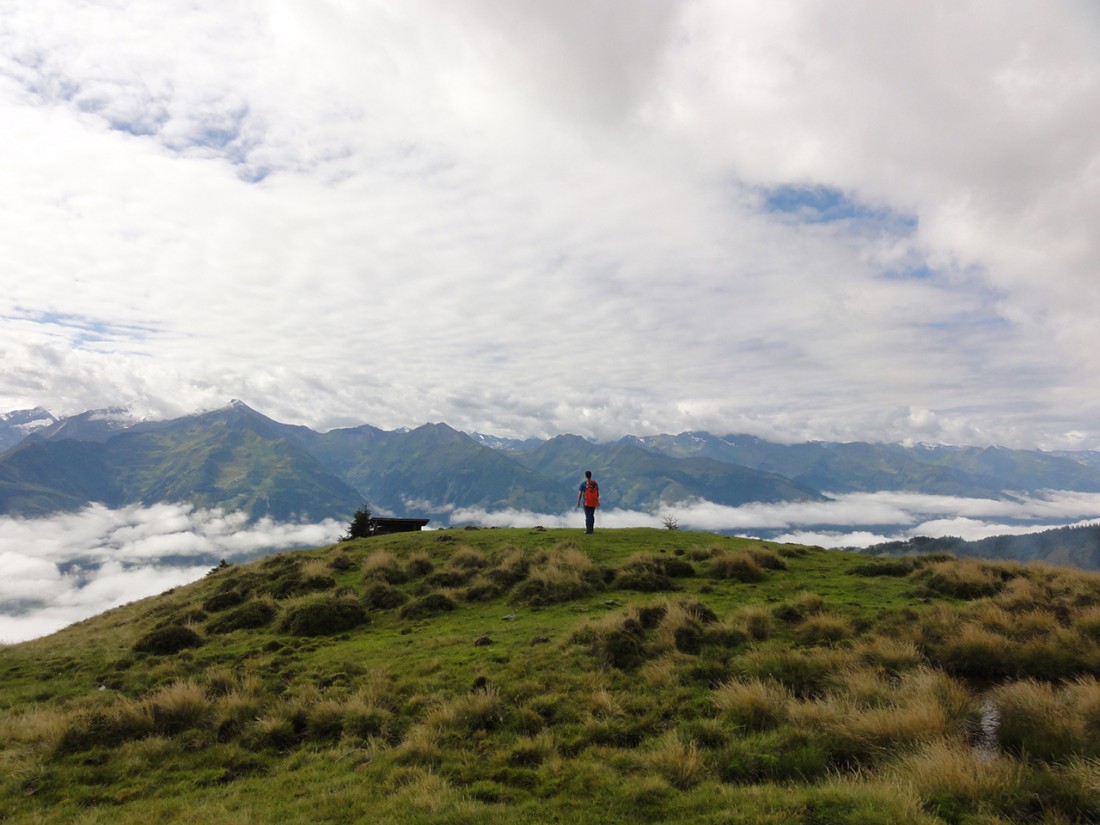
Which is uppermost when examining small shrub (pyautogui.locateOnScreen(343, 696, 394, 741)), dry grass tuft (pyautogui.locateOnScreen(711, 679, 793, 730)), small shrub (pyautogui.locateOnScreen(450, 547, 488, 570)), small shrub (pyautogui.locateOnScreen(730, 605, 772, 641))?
small shrub (pyautogui.locateOnScreen(730, 605, 772, 641))

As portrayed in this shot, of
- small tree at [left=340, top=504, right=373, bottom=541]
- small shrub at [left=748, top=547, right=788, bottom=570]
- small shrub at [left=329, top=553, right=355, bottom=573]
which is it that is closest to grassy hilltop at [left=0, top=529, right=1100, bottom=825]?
small shrub at [left=748, top=547, right=788, bottom=570]

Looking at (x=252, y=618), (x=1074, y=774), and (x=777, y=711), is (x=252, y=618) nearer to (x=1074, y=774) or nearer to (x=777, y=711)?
(x=777, y=711)

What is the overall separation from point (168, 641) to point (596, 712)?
17504 millimetres

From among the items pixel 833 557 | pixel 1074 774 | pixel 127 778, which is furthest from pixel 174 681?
pixel 833 557

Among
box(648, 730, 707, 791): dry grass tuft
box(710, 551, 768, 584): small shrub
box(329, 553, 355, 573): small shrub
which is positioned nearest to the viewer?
box(648, 730, 707, 791): dry grass tuft

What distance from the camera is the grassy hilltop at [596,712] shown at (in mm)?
7484

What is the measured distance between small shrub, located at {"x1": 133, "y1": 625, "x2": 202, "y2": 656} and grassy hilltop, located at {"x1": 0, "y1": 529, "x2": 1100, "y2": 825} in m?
0.08

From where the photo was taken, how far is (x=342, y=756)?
10.1 metres

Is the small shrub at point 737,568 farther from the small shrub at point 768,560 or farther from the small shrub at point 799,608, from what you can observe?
the small shrub at point 799,608

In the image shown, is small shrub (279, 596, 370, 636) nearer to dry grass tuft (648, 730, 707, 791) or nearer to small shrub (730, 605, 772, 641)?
small shrub (730, 605, 772, 641)

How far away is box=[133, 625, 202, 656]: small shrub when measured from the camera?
749 inches

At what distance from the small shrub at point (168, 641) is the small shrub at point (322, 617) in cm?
306

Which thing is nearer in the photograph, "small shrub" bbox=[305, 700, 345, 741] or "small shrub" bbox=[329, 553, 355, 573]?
"small shrub" bbox=[305, 700, 345, 741]

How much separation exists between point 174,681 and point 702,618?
51.3 feet
